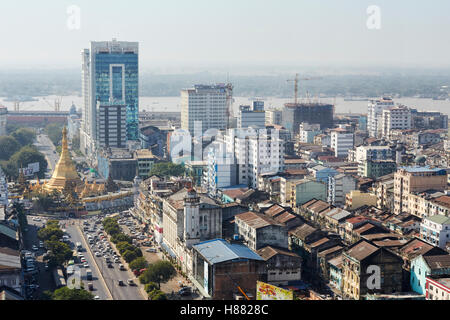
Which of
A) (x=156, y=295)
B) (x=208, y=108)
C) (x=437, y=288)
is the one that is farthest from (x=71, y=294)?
(x=208, y=108)

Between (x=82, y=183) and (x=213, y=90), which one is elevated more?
(x=213, y=90)

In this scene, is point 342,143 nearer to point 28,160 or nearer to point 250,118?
point 250,118

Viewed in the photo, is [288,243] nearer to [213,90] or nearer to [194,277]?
[194,277]

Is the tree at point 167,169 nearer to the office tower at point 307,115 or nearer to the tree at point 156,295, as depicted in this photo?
the tree at point 156,295

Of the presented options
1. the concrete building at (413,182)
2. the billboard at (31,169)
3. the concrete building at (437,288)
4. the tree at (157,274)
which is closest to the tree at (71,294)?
the tree at (157,274)

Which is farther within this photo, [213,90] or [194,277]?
[213,90]

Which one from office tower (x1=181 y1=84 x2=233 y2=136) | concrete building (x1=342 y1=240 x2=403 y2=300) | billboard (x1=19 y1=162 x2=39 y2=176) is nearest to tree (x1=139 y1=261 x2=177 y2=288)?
concrete building (x1=342 y1=240 x2=403 y2=300)
